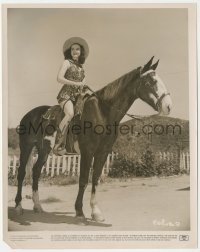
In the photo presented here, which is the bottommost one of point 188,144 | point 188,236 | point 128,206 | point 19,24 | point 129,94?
point 188,236

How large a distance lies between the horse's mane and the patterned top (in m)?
0.11

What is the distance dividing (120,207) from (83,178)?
216 mm

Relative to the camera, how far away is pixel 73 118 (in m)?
1.95

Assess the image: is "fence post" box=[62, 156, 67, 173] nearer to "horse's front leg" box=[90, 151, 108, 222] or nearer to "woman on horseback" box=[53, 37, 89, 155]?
"woman on horseback" box=[53, 37, 89, 155]

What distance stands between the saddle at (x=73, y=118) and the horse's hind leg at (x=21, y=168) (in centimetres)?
11

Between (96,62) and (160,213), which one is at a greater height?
(96,62)

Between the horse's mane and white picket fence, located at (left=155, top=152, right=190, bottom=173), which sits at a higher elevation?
the horse's mane

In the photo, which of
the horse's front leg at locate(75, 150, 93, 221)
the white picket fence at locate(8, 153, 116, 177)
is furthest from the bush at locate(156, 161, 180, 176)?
the horse's front leg at locate(75, 150, 93, 221)

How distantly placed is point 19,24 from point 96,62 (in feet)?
1.33

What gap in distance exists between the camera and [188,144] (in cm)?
196

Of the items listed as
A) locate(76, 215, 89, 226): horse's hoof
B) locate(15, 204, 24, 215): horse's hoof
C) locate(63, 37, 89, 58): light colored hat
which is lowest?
locate(76, 215, 89, 226): horse's hoof

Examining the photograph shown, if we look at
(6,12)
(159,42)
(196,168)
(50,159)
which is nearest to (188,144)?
(196,168)

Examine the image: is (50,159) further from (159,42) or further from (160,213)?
(159,42)

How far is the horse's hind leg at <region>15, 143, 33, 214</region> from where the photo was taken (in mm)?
1949
